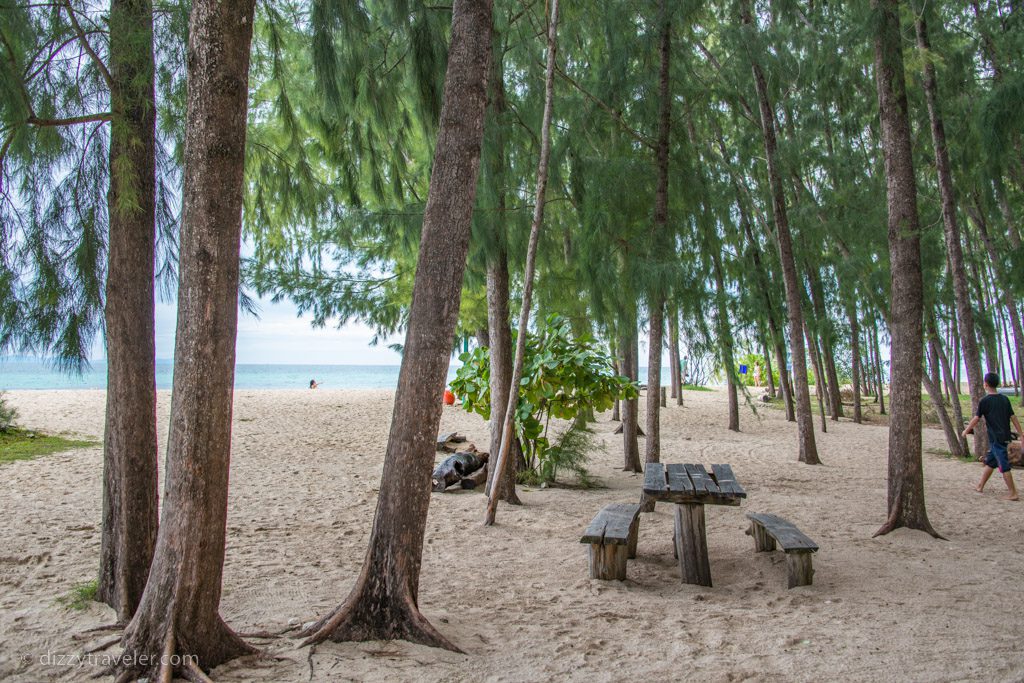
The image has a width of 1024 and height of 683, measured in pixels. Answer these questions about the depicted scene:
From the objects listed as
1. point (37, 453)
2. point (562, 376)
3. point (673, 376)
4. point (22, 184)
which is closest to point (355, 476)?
point (562, 376)

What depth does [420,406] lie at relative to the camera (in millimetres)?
3842

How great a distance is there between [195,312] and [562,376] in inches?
207

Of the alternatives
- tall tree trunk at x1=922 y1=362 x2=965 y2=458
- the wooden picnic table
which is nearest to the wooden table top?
the wooden picnic table

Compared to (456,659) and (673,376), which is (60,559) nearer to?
(456,659)

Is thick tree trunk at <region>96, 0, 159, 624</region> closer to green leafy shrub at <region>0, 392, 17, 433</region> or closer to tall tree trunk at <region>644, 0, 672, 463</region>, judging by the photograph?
tall tree trunk at <region>644, 0, 672, 463</region>

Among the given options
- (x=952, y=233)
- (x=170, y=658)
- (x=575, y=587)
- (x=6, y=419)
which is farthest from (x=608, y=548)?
(x=6, y=419)

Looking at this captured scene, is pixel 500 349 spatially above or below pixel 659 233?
below

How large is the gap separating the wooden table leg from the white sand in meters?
0.12

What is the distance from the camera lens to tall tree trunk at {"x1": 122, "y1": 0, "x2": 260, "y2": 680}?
127 inches

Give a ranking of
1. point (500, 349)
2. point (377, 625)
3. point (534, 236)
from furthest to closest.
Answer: point (500, 349) < point (534, 236) < point (377, 625)

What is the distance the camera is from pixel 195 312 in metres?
3.28

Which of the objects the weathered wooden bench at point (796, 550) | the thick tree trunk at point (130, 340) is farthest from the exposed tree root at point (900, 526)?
the thick tree trunk at point (130, 340)

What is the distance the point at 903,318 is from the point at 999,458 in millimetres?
3377

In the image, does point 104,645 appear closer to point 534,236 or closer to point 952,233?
point 534,236
